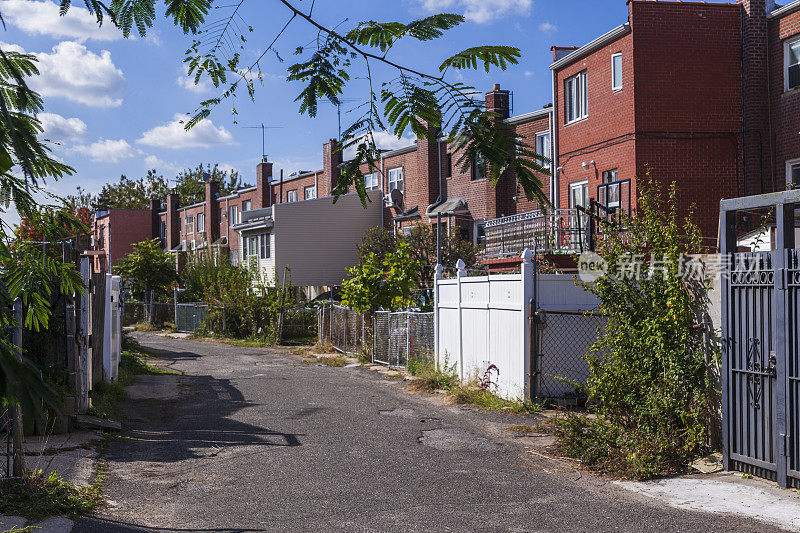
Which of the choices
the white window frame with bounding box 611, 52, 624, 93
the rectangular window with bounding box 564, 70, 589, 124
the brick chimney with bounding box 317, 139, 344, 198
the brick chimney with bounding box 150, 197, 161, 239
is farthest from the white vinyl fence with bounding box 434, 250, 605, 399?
the brick chimney with bounding box 150, 197, 161, 239

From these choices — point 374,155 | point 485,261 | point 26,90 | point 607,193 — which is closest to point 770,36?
point 607,193

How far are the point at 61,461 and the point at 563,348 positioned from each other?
27.0ft

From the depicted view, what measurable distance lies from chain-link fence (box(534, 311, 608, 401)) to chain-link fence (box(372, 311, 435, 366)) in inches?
218

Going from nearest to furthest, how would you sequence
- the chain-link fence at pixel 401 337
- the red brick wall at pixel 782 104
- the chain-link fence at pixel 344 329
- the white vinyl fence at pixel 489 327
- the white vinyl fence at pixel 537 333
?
the white vinyl fence at pixel 537 333 → the white vinyl fence at pixel 489 327 → the chain-link fence at pixel 401 337 → the red brick wall at pixel 782 104 → the chain-link fence at pixel 344 329

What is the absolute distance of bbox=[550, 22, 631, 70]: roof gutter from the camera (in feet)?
68.2

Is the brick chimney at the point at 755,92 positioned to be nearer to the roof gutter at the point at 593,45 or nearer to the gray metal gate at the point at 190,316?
the roof gutter at the point at 593,45

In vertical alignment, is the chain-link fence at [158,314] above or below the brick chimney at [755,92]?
below

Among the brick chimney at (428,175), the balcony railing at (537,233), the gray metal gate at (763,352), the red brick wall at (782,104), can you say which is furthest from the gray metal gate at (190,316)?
the gray metal gate at (763,352)

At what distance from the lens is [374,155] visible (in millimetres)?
4090

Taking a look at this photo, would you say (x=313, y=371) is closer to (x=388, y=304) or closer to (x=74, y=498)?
(x=388, y=304)

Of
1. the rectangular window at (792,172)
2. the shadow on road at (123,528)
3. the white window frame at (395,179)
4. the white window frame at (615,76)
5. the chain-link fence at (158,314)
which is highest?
the white window frame at (615,76)

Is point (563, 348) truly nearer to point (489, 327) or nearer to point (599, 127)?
point (489, 327)

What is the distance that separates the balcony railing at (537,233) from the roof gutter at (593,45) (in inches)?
185

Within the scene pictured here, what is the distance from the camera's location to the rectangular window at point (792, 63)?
65.0ft
